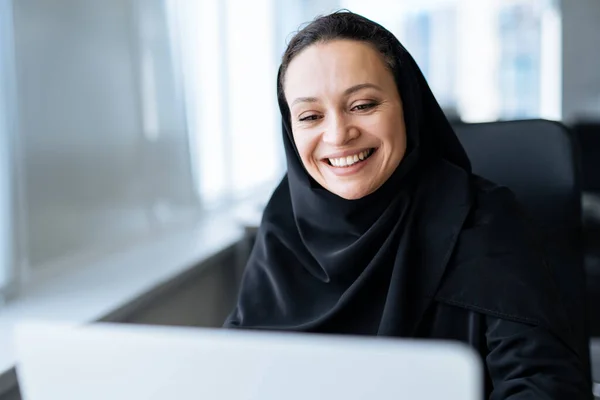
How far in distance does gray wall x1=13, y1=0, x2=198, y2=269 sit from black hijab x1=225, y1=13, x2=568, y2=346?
673 mm

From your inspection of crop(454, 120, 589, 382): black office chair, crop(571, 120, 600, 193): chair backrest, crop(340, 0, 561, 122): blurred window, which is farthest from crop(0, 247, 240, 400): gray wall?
crop(340, 0, 561, 122): blurred window

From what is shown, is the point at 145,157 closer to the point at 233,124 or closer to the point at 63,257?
the point at 63,257

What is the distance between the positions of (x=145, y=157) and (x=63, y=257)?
0.50m

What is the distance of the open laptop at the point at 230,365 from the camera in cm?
48

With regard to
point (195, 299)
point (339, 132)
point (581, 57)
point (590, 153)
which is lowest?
point (195, 299)

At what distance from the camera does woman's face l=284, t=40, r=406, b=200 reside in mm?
1188

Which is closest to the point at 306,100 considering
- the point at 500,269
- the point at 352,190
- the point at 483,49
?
the point at 352,190

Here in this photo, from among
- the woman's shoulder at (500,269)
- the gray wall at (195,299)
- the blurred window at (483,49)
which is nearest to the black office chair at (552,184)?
the woman's shoulder at (500,269)

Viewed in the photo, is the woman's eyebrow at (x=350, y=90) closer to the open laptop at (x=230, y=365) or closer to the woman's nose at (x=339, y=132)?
the woman's nose at (x=339, y=132)

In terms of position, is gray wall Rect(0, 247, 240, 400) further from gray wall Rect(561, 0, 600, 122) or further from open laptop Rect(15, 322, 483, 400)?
gray wall Rect(561, 0, 600, 122)

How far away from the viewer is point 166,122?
7.85 ft

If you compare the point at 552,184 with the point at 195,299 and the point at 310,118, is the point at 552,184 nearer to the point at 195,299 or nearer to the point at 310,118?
the point at 310,118

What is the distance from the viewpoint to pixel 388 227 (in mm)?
1246

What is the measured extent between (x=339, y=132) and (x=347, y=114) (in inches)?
1.6
